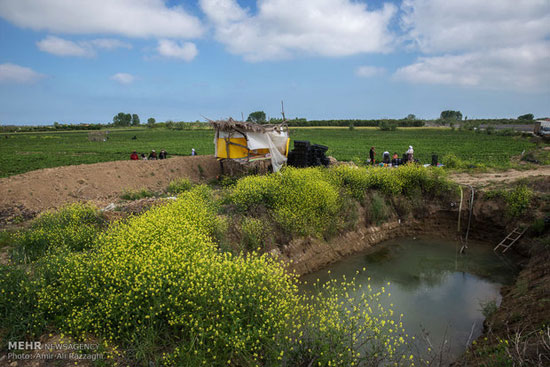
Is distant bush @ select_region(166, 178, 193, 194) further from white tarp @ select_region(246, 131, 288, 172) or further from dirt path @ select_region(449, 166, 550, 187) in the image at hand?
dirt path @ select_region(449, 166, 550, 187)

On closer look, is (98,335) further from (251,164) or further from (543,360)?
(251,164)

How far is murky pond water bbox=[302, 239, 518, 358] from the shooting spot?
7.67m

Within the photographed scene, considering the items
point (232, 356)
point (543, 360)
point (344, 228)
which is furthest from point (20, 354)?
point (344, 228)

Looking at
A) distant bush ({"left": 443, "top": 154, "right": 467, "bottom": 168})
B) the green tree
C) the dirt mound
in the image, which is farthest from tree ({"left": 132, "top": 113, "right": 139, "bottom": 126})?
distant bush ({"left": 443, "top": 154, "right": 467, "bottom": 168})

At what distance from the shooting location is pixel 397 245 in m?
12.8

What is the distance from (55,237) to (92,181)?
759 centimetres

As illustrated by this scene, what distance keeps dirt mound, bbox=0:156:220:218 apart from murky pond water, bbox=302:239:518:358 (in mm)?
10318

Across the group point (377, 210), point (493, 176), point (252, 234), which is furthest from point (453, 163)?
point (252, 234)

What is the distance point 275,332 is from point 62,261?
4.75 m

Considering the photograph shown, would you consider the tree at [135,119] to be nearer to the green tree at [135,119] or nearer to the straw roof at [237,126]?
the green tree at [135,119]

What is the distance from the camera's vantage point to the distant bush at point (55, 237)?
25.6ft

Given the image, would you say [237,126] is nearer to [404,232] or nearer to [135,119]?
[404,232]

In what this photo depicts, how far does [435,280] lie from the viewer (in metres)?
10.1

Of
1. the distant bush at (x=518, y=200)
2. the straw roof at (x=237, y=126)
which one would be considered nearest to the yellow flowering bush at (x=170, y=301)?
the straw roof at (x=237, y=126)
